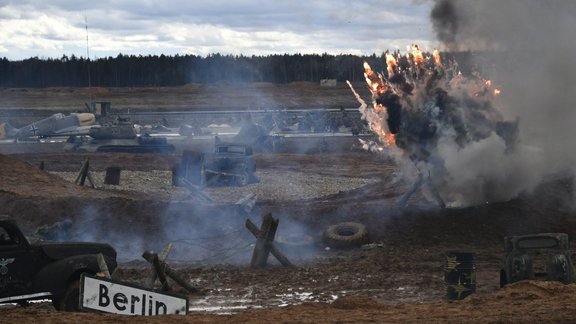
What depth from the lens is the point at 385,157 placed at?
175 feet

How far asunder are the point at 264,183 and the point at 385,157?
13348 mm

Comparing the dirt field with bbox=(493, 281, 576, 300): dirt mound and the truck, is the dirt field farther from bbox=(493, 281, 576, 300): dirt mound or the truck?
the truck

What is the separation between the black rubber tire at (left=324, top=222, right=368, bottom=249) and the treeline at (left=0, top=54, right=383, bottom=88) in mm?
90275

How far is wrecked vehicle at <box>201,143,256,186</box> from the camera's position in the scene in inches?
1590

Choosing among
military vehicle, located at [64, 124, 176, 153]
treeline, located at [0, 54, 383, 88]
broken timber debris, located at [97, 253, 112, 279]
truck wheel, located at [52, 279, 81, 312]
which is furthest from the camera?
treeline, located at [0, 54, 383, 88]

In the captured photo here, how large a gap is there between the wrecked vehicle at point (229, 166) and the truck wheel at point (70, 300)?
23.6 meters

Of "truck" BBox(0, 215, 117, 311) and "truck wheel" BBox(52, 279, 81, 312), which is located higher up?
"truck" BBox(0, 215, 117, 311)

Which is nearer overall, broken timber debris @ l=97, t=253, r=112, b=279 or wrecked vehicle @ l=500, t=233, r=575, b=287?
broken timber debris @ l=97, t=253, r=112, b=279

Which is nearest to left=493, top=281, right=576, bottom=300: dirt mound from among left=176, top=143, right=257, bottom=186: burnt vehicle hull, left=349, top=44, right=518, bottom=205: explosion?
left=349, top=44, right=518, bottom=205: explosion

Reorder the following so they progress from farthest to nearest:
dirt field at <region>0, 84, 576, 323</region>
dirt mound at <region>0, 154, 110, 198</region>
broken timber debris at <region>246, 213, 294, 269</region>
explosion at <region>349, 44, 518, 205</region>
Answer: dirt mound at <region>0, 154, 110, 198</region>, explosion at <region>349, 44, 518, 205</region>, broken timber debris at <region>246, 213, 294, 269</region>, dirt field at <region>0, 84, 576, 323</region>

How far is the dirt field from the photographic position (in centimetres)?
1464

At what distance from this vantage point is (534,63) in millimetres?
33312

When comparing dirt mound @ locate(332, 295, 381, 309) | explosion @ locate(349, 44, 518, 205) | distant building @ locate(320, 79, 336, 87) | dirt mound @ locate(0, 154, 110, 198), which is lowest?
dirt mound @ locate(332, 295, 381, 309)

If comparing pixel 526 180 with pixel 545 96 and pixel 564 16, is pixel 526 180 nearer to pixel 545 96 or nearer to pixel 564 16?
pixel 545 96
